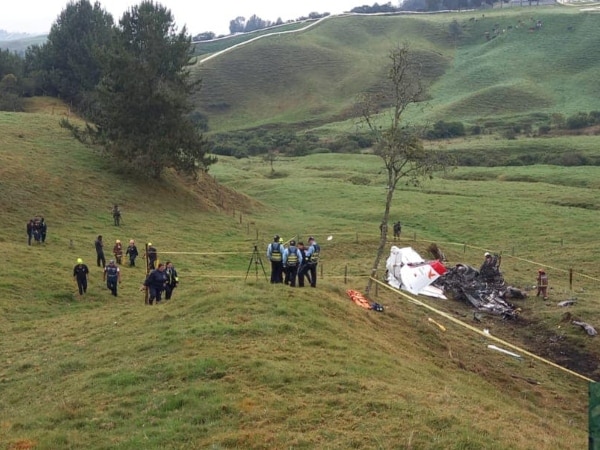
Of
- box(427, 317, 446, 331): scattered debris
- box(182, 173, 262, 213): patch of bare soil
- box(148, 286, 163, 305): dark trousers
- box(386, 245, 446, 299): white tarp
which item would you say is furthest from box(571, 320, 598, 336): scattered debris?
box(182, 173, 262, 213): patch of bare soil

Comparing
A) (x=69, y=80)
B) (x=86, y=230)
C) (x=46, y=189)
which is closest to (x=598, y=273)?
(x=86, y=230)

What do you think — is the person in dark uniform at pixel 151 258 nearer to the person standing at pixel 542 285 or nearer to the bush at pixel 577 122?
the person standing at pixel 542 285

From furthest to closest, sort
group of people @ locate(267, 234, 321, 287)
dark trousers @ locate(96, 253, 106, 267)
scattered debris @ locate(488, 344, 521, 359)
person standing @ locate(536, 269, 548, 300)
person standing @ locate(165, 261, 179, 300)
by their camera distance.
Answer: dark trousers @ locate(96, 253, 106, 267)
person standing @ locate(536, 269, 548, 300)
person standing @ locate(165, 261, 179, 300)
scattered debris @ locate(488, 344, 521, 359)
group of people @ locate(267, 234, 321, 287)

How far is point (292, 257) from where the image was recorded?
24844 millimetres

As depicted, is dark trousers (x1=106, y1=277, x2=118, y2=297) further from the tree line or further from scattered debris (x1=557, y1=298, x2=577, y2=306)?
the tree line

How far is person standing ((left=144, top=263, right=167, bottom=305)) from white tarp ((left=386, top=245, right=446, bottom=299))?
12.8 meters

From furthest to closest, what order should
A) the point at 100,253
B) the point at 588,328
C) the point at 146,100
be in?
the point at 146,100, the point at 100,253, the point at 588,328

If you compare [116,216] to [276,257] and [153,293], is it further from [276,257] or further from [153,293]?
[276,257]

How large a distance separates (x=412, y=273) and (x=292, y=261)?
10.6 m

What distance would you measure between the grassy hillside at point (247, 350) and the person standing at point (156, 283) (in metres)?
1.28

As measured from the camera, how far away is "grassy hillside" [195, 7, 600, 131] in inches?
5846

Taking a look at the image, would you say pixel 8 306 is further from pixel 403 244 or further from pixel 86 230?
pixel 403 244

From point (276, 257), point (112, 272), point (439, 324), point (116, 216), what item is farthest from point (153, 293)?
point (116, 216)

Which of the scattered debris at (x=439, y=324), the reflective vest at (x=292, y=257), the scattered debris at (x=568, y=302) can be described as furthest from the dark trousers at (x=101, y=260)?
the scattered debris at (x=568, y=302)
